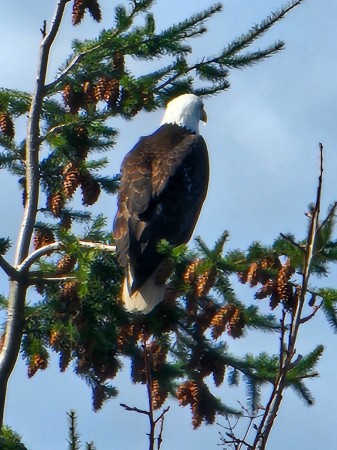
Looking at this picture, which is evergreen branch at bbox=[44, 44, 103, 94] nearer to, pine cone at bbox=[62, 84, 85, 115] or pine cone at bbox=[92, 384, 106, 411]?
pine cone at bbox=[62, 84, 85, 115]

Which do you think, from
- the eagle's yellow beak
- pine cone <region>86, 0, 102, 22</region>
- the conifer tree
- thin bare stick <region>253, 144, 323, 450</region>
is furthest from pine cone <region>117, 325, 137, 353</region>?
the eagle's yellow beak

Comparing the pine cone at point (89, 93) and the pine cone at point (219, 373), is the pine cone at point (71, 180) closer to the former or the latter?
the pine cone at point (89, 93)

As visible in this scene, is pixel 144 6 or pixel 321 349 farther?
pixel 144 6

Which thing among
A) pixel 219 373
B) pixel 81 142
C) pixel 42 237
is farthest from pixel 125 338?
pixel 81 142

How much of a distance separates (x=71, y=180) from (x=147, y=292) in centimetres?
67

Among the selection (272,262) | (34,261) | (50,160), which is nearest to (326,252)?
(272,262)

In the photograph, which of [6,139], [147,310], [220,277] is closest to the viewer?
[220,277]

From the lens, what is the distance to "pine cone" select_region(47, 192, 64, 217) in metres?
6.68

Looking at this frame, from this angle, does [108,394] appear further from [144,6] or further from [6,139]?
[144,6]

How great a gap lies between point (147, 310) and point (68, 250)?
1.80 ft

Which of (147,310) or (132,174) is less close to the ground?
(132,174)

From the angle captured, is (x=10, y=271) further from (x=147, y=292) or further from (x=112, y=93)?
(x=112, y=93)

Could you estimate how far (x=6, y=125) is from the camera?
22.5 feet

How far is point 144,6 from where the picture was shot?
7008 millimetres
